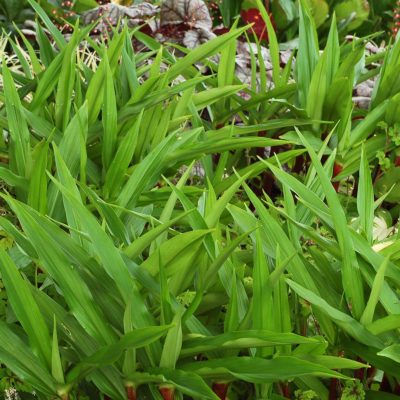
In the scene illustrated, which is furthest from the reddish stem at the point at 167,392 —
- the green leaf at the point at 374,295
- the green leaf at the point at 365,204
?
the green leaf at the point at 365,204

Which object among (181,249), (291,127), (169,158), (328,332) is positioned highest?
(181,249)

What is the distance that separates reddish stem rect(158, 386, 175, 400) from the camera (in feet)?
3.93

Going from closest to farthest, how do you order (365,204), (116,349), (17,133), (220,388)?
1. (116,349)
2. (220,388)
3. (365,204)
4. (17,133)

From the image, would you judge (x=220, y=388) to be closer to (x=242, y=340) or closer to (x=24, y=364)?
(x=242, y=340)

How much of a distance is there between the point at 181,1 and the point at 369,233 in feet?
7.37

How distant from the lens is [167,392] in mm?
1203

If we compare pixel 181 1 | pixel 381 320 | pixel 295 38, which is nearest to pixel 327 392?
pixel 381 320

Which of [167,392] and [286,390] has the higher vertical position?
[167,392]

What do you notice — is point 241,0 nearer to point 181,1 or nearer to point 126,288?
point 181,1

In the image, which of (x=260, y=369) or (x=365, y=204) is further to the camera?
(x=365, y=204)

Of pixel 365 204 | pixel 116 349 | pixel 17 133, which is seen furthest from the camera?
pixel 17 133

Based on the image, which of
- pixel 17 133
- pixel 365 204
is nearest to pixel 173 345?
pixel 365 204

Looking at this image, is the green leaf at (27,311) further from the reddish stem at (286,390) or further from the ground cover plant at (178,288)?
the reddish stem at (286,390)

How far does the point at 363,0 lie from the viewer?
14.4 ft
